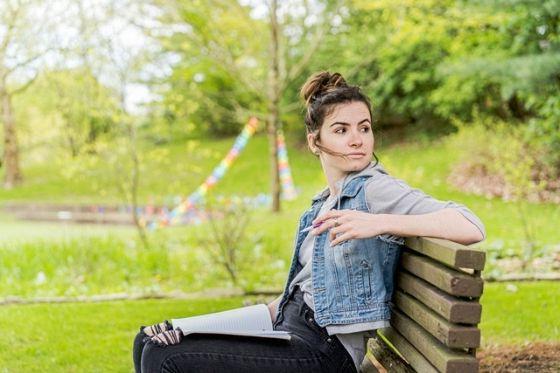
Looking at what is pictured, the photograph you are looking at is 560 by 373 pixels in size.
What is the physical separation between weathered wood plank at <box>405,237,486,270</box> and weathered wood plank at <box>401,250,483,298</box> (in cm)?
3

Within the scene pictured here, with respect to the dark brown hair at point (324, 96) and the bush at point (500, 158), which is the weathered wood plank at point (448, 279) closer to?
the dark brown hair at point (324, 96)

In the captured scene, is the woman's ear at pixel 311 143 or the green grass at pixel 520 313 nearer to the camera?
the woman's ear at pixel 311 143

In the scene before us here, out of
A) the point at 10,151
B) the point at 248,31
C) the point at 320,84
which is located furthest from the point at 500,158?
the point at 10,151

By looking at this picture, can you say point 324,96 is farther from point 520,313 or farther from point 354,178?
point 520,313

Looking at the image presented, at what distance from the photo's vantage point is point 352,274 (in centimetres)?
210

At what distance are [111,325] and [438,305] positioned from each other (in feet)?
11.4

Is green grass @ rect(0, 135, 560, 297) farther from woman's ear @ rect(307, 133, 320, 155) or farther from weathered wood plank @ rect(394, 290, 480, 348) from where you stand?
weathered wood plank @ rect(394, 290, 480, 348)

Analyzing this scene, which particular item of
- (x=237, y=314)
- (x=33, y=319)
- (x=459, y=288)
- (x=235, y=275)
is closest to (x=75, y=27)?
(x=235, y=275)

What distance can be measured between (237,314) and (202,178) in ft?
57.2

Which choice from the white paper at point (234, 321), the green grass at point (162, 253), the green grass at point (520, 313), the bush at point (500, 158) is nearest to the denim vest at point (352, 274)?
the white paper at point (234, 321)

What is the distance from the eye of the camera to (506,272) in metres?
6.39

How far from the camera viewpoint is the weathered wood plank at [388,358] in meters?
2.31

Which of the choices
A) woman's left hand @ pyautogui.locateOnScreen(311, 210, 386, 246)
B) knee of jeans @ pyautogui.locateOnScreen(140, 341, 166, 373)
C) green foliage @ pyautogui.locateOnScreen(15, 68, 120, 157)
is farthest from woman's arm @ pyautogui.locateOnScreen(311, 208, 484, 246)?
green foliage @ pyautogui.locateOnScreen(15, 68, 120, 157)

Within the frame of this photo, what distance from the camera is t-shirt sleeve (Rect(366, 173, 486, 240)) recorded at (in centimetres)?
196
